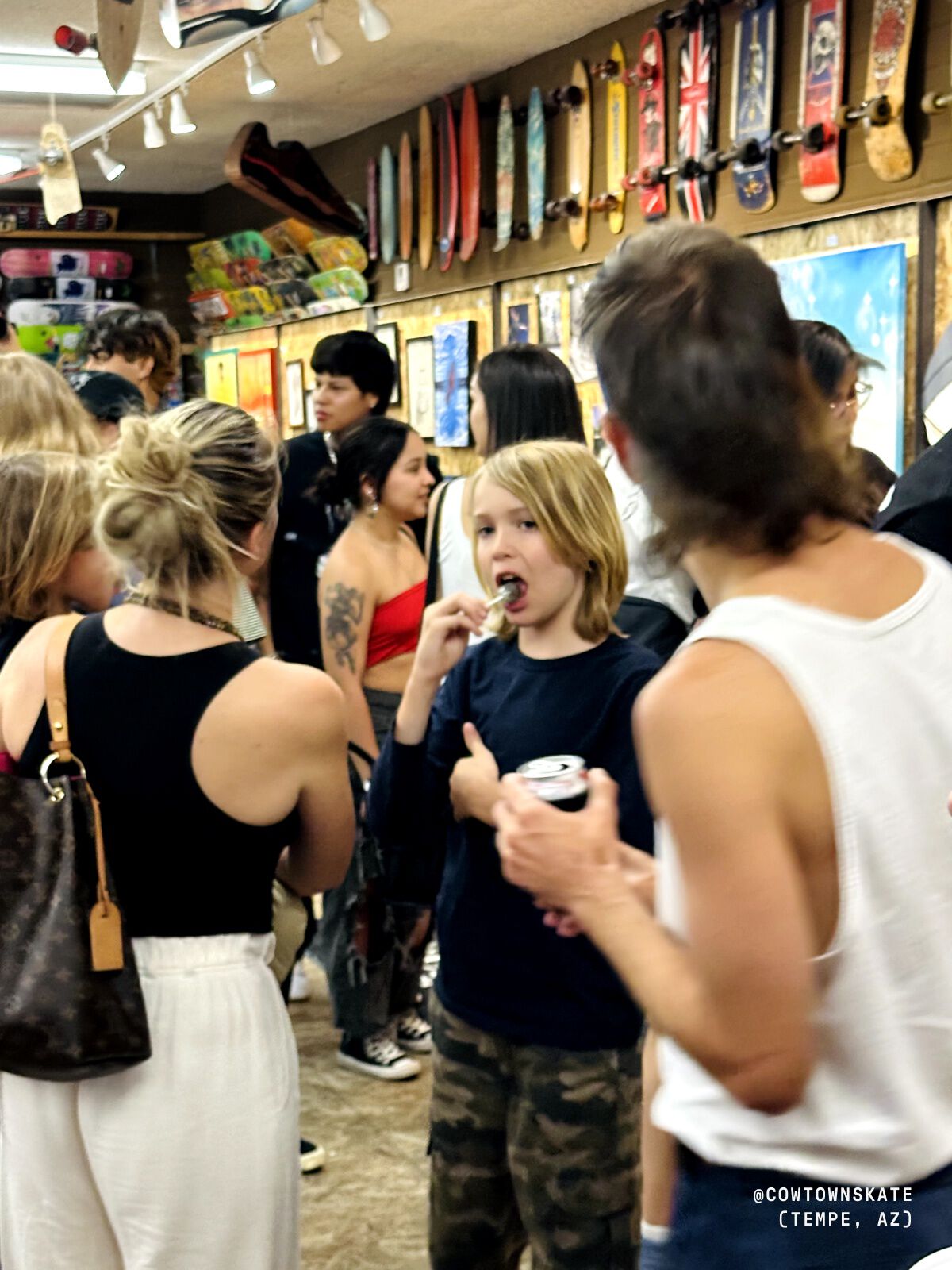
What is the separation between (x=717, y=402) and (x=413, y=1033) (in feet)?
10.6

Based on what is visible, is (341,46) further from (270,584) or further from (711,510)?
(711,510)

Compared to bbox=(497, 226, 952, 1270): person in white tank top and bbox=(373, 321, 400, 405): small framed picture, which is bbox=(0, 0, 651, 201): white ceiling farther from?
bbox=(497, 226, 952, 1270): person in white tank top

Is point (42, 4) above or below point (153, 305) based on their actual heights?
above

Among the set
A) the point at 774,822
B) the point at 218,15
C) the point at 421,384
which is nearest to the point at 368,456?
the point at 218,15

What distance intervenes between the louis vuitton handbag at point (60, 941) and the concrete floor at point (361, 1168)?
1.46m

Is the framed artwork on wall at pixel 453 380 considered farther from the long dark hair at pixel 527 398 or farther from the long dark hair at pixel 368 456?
the long dark hair at pixel 527 398

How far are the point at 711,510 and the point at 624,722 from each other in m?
0.93

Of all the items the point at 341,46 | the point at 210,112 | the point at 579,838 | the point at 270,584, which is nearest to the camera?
the point at 579,838

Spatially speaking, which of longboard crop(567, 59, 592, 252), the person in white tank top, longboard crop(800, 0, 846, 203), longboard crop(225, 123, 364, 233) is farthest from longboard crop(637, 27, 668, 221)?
the person in white tank top

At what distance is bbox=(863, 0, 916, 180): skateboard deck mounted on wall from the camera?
410cm

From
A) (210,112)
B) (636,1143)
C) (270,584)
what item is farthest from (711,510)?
(210,112)

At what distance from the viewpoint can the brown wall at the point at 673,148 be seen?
4121 millimetres

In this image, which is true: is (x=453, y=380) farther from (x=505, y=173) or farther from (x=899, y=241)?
(x=899, y=241)

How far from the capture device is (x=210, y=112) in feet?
24.3
